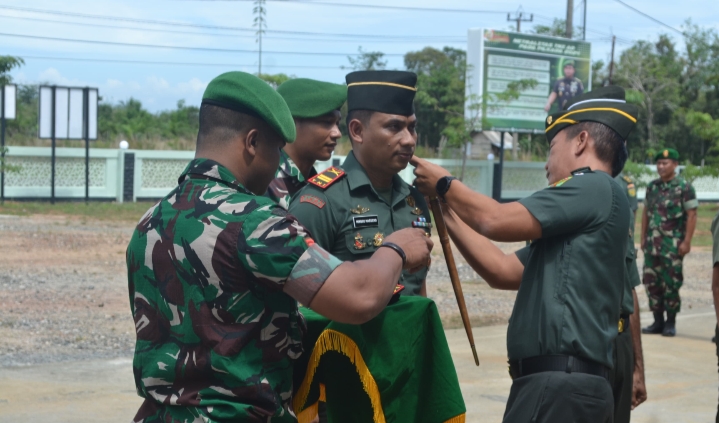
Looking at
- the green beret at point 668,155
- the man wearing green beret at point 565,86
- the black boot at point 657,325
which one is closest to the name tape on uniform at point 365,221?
the black boot at point 657,325

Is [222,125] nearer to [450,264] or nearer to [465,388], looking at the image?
[450,264]

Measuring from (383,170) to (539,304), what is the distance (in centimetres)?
98

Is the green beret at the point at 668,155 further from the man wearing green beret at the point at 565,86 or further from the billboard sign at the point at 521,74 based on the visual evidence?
the man wearing green beret at the point at 565,86

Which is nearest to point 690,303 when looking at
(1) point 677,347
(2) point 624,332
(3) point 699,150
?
(1) point 677,347

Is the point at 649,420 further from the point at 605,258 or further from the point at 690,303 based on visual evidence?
the point at 690,303

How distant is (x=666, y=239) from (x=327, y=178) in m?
7.01

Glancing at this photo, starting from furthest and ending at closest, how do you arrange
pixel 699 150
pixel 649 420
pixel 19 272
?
pixel 699 150 < pixel 19 272 < pixel 649 420

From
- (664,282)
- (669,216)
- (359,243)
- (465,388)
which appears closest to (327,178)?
(359,243)

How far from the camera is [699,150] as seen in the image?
4150 centimetres

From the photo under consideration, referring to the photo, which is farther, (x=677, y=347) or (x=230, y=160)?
(x=677, y=347)

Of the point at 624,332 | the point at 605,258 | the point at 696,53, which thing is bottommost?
the point at 624,332

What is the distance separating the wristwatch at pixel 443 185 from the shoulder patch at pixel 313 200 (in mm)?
524

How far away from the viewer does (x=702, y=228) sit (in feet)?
80.8

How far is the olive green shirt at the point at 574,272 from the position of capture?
2951 millimetres
